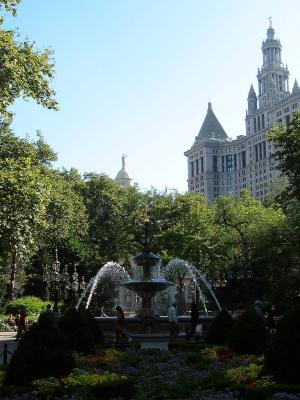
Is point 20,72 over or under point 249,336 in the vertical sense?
over

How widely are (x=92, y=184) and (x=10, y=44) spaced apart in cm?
3582

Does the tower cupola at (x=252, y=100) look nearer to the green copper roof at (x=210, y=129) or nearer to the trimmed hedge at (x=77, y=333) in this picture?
the green copper roof at (x=210, y=129)

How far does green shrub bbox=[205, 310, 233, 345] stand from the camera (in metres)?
20.1

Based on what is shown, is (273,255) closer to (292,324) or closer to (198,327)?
(198,327)

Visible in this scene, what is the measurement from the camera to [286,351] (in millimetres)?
10883

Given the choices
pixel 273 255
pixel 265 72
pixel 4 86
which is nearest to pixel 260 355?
pixel 4 86

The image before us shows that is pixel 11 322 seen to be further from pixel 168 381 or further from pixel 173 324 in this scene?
pixel 168 381

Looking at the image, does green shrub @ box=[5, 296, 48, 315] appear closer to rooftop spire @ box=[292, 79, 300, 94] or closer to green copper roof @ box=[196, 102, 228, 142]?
rooftop spire @ box=[292, 79, 300, 94]

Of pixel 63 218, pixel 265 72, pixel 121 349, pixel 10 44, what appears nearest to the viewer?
pixel 121 349

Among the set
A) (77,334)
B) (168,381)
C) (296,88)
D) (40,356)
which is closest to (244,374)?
(168,381)

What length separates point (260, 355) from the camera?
1597cm

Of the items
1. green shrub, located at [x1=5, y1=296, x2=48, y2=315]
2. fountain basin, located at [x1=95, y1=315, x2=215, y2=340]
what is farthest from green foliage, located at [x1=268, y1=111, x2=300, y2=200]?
green shrub, located at [x1=5, y1=296, x2=48, y2=315]

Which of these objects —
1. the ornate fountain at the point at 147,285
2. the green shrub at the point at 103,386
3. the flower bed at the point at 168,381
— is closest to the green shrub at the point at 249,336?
the flower bed at the point at 168,381

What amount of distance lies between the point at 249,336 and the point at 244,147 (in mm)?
156579
